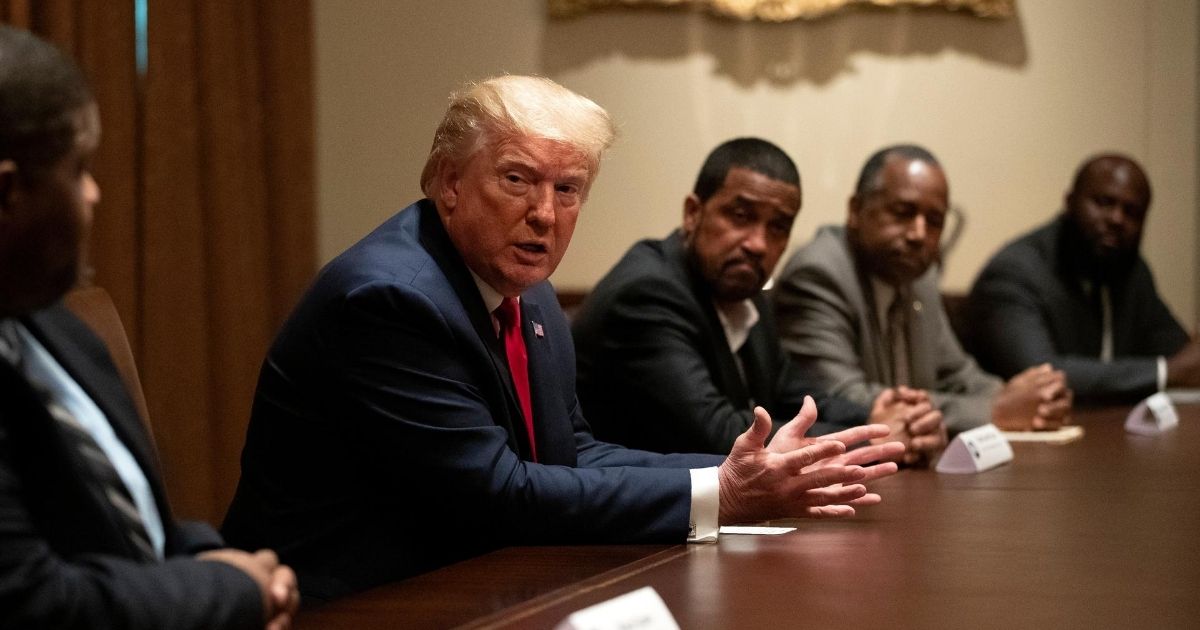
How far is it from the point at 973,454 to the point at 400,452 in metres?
1.34

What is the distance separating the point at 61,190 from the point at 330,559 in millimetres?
1060

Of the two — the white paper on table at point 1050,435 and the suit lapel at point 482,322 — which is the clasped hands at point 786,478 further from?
the white paper on table at point 1050,435

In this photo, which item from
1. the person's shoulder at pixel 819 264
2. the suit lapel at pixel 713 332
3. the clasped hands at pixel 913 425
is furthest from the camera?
the person's shoulder at pixel 819 264

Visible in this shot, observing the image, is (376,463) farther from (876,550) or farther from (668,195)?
(668,195)

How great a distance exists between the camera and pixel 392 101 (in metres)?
5.15

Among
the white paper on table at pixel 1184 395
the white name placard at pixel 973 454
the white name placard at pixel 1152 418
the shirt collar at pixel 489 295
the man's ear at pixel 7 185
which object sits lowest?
→ the white paper on table at pixel 1184 395

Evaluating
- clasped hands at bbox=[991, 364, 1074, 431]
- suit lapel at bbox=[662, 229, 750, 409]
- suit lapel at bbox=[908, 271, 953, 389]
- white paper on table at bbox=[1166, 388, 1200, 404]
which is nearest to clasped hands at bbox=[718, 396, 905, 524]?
suit lapel at bbox=[662, 229, 750, 409]

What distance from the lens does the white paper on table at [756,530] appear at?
216cm

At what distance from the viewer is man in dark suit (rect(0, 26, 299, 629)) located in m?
1.22

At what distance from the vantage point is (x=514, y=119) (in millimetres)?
2365

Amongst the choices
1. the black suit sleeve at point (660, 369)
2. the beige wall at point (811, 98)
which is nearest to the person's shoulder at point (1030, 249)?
the beige wall at point (811, 98)

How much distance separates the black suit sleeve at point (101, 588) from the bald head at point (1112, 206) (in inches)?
167

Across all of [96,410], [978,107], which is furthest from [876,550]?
[978,107]

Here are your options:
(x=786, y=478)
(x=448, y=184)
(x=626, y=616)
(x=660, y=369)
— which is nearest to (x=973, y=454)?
(x=660, y=369)
